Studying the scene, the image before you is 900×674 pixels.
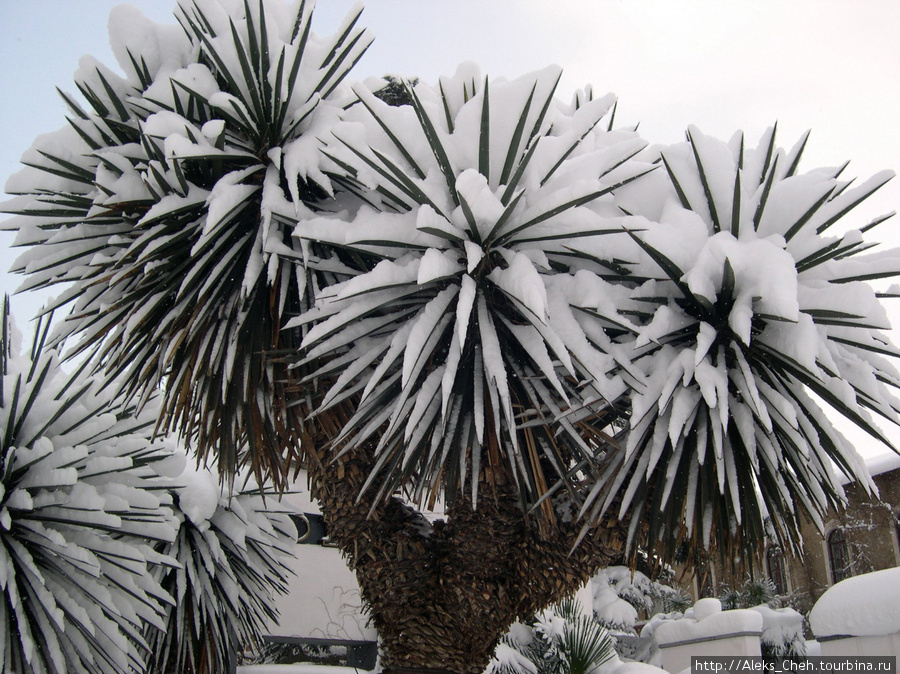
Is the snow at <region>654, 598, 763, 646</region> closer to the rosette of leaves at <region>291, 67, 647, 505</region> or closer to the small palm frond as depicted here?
the small palm frond

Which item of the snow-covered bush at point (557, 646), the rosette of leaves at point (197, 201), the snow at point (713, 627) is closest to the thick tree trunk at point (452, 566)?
the rosette of leaves at point (197, 201)

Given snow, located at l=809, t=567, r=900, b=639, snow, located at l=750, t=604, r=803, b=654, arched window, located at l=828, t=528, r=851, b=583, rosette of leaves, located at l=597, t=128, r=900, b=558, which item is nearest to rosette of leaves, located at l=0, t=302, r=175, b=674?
rosette of leaves, located at l=597, t=128, r=900, b=558

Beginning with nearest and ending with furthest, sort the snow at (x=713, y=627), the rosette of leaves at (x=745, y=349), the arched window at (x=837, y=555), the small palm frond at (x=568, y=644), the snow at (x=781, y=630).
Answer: the rosette of leaves at (x=745, y=349), the snow at (x=713, y=627), the small palm frond at (x=568, y=644), the snow at (x=781, y=630), the arched window at (x=837, y=555)

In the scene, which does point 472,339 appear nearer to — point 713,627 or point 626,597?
point 713,627

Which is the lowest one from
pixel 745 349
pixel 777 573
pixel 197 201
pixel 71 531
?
pixel 777 573

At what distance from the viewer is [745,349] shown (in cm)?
244

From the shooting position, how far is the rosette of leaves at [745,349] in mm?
2295

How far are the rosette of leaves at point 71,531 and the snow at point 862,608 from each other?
5.06 metres

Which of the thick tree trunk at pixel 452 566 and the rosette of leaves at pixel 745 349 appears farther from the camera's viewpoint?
the thick tree trunk at pixel 452 566

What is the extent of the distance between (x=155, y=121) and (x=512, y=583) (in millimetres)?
2322

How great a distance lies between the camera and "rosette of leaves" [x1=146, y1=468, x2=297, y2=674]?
4.42 metres

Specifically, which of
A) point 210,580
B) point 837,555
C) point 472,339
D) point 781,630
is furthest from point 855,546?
point 472,339

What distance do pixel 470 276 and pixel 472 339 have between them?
0.33 m

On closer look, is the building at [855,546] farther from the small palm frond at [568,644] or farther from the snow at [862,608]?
the snow at [862,608]
